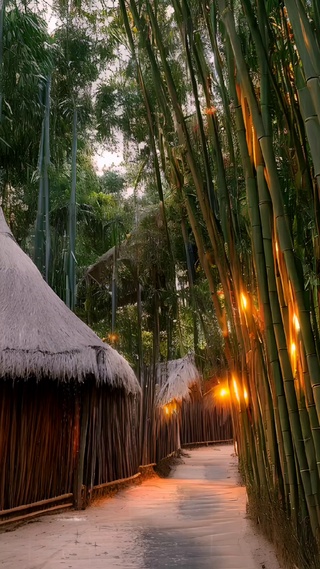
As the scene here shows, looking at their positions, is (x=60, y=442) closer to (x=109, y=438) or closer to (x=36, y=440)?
(x=36, y=440)

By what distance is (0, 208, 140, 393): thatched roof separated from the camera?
369cm

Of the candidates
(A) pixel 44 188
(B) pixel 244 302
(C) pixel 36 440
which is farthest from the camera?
(A) pixel 44 188

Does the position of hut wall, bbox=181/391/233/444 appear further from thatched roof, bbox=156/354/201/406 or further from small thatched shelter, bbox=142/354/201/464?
thatched roof, bbox=156/354/201/406

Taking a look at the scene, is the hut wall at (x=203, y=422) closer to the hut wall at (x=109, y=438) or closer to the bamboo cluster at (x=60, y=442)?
the hut wall at (x=109, y=438)

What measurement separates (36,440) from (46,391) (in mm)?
381

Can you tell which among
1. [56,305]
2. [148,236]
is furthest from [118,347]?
[56,305]

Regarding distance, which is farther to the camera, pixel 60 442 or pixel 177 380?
pixel 177 380

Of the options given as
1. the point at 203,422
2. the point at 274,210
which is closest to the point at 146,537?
the point at 274,210

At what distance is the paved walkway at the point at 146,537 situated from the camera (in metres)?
2.57

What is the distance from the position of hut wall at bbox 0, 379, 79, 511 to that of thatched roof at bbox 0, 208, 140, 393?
300mm

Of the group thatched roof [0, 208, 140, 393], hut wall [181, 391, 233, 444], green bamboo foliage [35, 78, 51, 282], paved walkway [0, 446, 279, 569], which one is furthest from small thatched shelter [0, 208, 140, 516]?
hut wall [181, 391, 233, 444]

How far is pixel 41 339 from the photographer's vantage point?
3906mm

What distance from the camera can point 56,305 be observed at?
14.9 feet

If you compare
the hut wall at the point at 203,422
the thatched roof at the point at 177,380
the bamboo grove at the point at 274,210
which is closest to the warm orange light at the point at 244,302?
the bamboo grove at the point at 274,210
